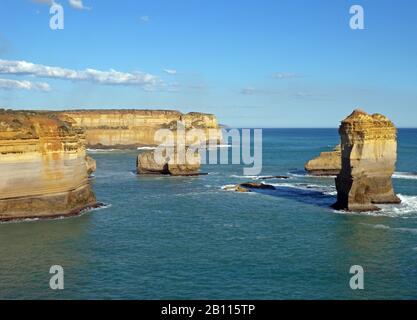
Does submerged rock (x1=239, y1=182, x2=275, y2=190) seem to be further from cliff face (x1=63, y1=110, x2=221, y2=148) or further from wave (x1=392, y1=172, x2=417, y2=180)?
cliff face (x1=63, y1=110, x2=221, y2=148)

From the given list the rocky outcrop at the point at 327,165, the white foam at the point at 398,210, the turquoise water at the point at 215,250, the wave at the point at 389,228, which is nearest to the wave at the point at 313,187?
the turquoise water at the point at 215,250

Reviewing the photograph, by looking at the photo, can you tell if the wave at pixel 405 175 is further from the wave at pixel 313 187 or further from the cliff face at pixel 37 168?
the cliff face at pixel 37 168

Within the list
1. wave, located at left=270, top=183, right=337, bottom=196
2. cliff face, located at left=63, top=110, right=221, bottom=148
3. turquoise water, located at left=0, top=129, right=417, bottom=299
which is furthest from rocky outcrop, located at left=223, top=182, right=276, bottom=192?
cliff face, located at left=63, top=110, right=221, bottom=148

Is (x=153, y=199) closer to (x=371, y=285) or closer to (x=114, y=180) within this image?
(x=114, y=180)

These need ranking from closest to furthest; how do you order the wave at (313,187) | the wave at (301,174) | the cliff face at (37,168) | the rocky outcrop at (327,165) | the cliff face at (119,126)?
the cliff face at (37,168), the wave at (313,187), the wave at (301,174), the rocky outcrop at (327,165), the cliff face at (119,126)

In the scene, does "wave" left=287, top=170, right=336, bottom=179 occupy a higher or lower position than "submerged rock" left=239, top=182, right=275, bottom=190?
higher

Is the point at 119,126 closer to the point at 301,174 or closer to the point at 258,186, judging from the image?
the point at 301,174
